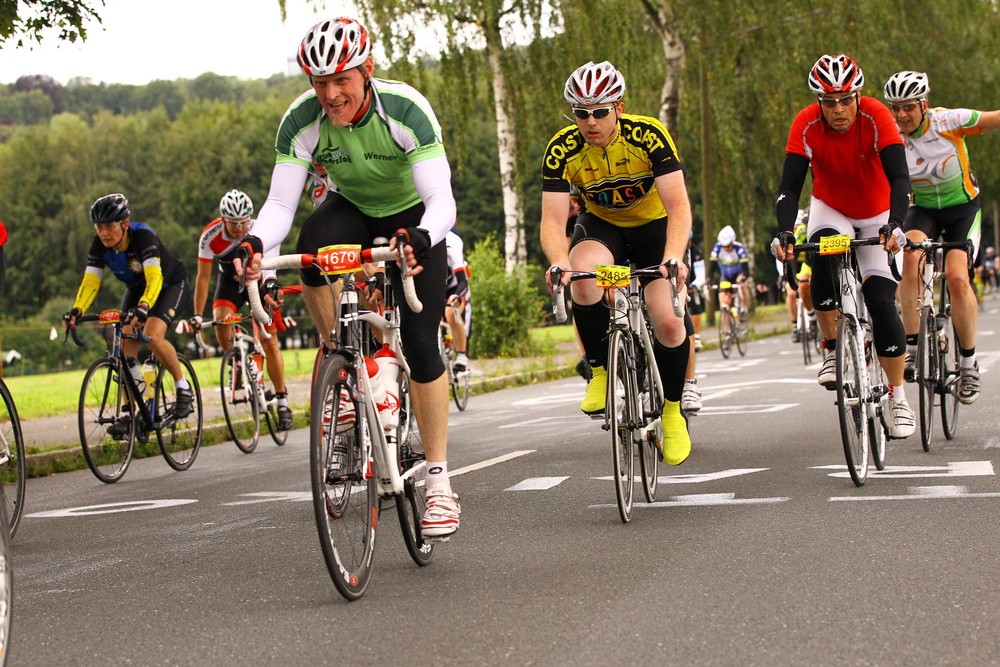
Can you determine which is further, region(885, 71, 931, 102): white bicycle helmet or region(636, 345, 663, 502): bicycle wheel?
region(885, 71, 931, 102): white bicycle helmet

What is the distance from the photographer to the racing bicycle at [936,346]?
972cm

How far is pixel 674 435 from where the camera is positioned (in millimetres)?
7961

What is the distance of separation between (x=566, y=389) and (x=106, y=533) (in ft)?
37.3

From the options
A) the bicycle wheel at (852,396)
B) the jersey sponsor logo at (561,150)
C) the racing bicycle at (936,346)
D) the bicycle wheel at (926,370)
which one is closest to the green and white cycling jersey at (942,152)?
the racing bicycle at (936,346)

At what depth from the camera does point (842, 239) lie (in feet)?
27.0

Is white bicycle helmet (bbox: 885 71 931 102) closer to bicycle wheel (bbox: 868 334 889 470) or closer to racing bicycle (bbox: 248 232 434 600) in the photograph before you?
bicycle wheel (bbox: 868 334 889 470)

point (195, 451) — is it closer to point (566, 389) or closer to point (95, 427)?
point (95, 427)

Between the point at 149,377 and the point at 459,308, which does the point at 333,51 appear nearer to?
the point at 149,377

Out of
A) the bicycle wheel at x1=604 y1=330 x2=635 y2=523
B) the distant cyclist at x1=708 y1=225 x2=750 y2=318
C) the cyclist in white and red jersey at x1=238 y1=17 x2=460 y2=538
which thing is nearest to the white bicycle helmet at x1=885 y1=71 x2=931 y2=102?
the bicycle wheel at x1=604 y1=330 x2=635 y2=523

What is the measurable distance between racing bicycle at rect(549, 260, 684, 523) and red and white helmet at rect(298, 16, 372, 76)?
177 cm

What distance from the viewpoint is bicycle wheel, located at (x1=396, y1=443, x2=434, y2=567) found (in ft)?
19.4

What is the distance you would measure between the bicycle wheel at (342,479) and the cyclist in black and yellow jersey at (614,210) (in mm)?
2211

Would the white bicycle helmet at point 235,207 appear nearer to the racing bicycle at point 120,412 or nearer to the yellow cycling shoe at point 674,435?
the racing bicycle at point 120,412

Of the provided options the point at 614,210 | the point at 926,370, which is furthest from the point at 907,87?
the point at 614,210
